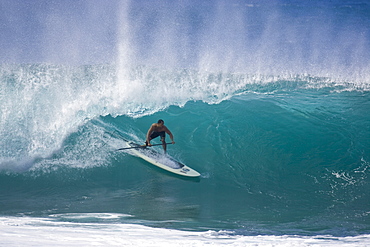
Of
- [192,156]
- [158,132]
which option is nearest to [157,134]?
[158,132]

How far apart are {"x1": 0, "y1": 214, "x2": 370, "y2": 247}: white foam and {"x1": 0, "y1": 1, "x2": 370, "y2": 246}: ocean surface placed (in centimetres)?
3

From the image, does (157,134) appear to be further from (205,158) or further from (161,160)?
(205,158)

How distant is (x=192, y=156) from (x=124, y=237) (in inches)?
160

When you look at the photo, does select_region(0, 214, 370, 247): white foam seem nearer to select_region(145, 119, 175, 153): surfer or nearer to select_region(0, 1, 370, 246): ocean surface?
select_region(0, 1, 370, 246): ocean surface

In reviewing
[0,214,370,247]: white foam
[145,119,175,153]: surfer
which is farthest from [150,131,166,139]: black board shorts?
[0,214,370,247]: white foam

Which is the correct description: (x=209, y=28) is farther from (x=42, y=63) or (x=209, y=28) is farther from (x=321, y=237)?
(x=321, y=237)

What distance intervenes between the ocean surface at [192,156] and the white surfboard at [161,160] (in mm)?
145

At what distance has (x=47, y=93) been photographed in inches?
407

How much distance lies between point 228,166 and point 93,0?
21.7m

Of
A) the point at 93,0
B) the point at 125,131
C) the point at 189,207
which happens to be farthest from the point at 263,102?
the point at 93,0

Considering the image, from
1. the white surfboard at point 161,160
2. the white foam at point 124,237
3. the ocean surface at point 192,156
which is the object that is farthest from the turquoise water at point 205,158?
the white foam at point 124,237

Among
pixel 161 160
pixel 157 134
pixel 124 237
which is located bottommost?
pixel 124 237

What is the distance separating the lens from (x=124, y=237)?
4691 mm

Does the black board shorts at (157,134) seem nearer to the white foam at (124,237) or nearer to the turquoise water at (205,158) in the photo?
the turquoise water at (205,158)
